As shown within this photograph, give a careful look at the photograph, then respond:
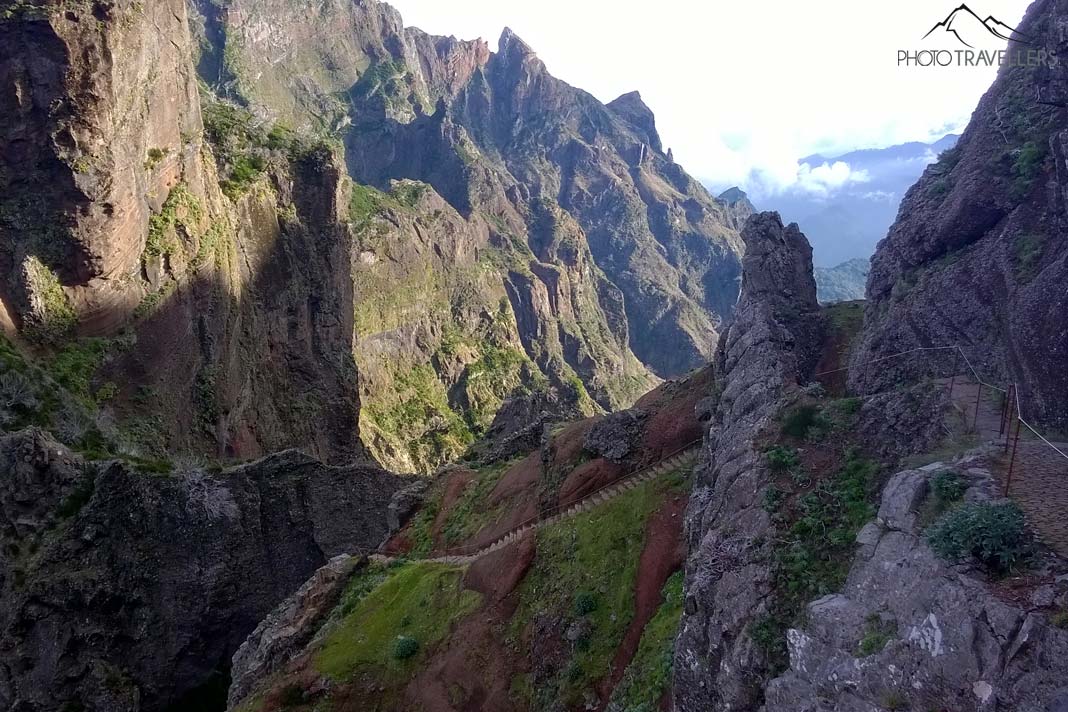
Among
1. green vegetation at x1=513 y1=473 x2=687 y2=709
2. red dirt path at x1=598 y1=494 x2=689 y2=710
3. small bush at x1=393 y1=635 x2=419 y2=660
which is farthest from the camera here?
small bush at x1=393 y1=635 x2=419 y2=660

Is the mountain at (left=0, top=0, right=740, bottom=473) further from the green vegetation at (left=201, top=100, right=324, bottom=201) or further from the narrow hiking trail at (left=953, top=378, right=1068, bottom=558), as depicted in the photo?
the narrow hiking trail at (left=953, top=378, right=1068, bottom=558)

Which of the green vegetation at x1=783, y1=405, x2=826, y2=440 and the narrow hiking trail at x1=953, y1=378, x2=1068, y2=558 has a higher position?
Answer: the green vegetation at x1=783, y1=405, x2=826, y2=440

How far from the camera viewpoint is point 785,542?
13.9 metres

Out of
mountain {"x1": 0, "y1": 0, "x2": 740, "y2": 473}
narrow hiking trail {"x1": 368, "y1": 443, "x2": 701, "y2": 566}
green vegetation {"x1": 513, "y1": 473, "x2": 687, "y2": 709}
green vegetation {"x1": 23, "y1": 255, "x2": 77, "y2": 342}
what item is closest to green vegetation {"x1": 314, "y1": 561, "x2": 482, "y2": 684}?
narrow hiking trail {"x1": 368, "y1": 443, "x2": 701, "y2": 566}

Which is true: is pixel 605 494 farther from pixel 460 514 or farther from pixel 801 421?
pixel 801 421

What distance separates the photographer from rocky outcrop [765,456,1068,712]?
912cm

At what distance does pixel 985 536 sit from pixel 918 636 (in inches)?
74.2

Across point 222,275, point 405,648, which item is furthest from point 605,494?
point 222,275

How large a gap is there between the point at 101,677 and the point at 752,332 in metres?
32.7

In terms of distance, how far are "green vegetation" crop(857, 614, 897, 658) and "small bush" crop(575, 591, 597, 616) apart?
10.3 metres

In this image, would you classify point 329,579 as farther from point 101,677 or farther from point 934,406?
point 934,406

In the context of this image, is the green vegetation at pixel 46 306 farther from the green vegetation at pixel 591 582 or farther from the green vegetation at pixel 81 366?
the green vegetation at pixel 591 582

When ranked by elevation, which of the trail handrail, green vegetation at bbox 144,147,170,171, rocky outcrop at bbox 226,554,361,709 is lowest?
rocky outcrop at bbox 226,554,361,709

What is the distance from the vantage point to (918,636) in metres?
10.2
